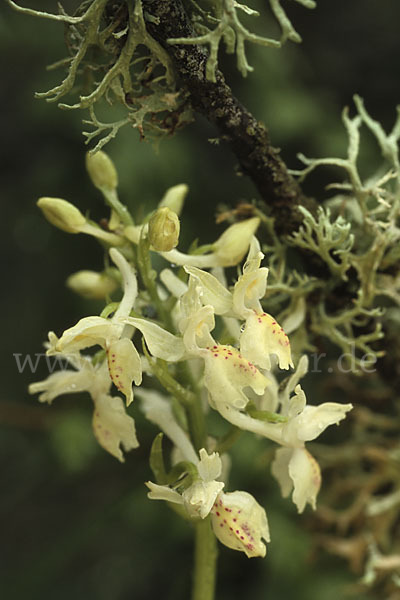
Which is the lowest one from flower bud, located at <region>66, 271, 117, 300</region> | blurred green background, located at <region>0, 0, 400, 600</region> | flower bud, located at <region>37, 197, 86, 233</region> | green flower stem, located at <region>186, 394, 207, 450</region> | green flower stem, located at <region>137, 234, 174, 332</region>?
blurred green background, located at <region>0, 0, 400, 600</region>

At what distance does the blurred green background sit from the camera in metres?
1.46

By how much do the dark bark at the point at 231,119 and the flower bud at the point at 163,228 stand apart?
106 millimetres

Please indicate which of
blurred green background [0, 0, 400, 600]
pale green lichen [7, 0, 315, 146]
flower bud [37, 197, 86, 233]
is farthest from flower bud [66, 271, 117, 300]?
blurred green background [0, 0, 400, 600]

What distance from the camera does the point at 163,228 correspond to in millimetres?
661

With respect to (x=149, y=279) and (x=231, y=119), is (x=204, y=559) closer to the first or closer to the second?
(x=149, y=279)

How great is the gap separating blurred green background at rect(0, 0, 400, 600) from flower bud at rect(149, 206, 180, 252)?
0.81 metres

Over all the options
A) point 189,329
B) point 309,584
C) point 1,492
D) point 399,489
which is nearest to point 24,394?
point 1,492

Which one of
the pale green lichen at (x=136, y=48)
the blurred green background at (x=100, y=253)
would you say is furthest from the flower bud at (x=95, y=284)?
the blurred green background at (x=100, y=253)

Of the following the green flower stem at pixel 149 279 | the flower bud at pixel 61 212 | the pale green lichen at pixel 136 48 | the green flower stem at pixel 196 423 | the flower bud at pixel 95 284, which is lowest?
the green flower stem at pixel 196 423

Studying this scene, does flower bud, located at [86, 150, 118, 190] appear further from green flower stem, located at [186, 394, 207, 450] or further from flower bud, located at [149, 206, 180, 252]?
green flower stem, located at [186, 394, 207, 450]

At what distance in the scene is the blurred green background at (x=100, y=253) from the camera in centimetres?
146

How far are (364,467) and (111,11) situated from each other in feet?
2.84

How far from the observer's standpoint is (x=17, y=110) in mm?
1678

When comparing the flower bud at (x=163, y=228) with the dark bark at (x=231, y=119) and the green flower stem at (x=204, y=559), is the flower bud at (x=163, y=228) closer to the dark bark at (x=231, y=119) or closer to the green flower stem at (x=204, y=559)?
the dark bark at (x=231, y=119)
